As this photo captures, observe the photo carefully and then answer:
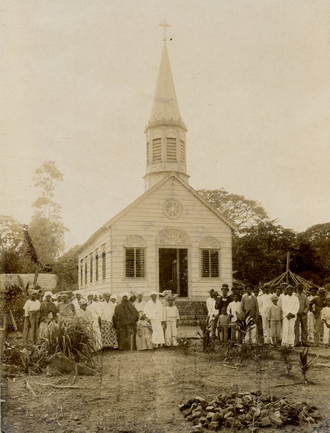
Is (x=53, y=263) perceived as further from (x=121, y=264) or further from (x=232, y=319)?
(x=232, y=319)

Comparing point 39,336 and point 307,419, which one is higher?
point 39,336

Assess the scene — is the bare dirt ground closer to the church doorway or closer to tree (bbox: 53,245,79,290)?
tree (bbox: 53,245,79,290)

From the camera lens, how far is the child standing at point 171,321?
10.9 metres

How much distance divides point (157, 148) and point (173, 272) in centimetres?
860

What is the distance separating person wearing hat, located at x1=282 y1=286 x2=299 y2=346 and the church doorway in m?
2.92

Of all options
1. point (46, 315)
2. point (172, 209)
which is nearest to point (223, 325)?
point (172, 209)

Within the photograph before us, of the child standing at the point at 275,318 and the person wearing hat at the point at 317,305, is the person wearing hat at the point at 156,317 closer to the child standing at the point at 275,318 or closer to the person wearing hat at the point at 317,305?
the child standing at the point at 275,318

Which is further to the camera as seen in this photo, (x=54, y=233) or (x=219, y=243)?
(x=219, y=243)

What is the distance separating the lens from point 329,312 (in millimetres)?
10766

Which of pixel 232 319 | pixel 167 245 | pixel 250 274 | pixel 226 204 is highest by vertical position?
pixel 226 204

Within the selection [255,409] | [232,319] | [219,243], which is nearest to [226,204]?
[219,243]

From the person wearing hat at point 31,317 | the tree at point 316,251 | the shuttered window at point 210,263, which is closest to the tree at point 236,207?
the shuttered window at point 210,263

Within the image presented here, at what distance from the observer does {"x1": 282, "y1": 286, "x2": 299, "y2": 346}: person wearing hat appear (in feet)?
35.8

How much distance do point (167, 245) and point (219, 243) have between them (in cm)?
159
